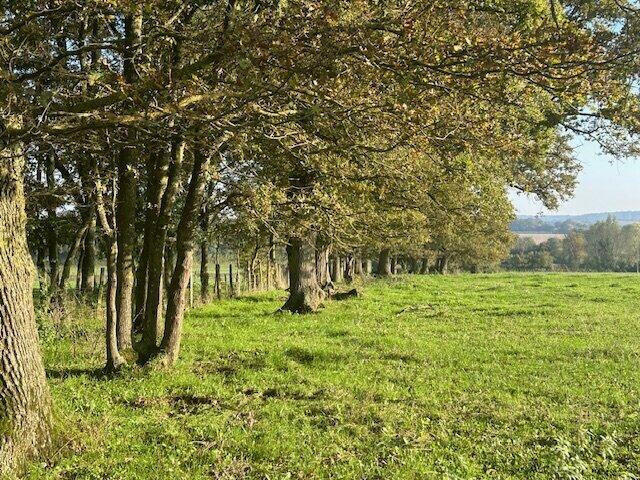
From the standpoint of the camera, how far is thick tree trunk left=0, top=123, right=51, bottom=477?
19.3 feet

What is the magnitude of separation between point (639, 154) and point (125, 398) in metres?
11.9

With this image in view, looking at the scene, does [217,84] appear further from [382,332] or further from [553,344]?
[553,344]

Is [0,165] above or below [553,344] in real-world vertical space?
above

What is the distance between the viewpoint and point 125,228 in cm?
1020

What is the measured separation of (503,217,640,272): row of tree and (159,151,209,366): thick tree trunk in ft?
291

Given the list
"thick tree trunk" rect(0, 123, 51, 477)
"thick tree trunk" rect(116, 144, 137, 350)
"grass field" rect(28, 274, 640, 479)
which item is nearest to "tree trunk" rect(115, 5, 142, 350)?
"thick tree trunk" rect(116, 144, 137, 350)

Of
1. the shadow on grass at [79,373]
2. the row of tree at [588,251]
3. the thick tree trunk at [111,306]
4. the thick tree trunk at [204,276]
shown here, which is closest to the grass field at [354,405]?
the shadow on grass at [79,373]

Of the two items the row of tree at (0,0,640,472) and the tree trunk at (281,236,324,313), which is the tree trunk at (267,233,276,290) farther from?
the row of tree at (0,0,640,472)

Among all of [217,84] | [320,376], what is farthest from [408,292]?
[217,84]

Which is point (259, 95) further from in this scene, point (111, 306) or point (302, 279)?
point (302, 279)

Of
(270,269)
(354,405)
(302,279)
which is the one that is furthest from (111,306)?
(270,269)

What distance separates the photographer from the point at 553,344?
44.4 feet

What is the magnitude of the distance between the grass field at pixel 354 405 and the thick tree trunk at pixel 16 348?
0.35 m

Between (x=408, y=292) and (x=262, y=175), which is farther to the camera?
(x=408, y=292)
